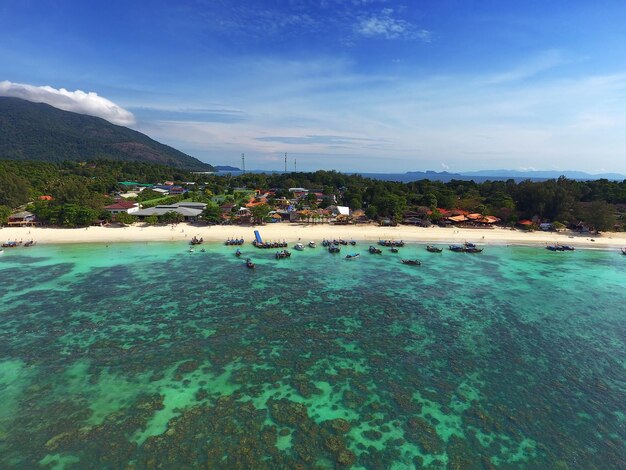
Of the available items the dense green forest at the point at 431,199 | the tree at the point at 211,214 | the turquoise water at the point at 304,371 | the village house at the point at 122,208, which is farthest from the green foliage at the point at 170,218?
the turquoise water at the point at 304,371

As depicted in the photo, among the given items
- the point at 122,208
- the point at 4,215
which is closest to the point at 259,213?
the point at 122,208

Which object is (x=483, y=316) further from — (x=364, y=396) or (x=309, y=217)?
(x=309, y=217)

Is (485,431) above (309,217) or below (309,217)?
below

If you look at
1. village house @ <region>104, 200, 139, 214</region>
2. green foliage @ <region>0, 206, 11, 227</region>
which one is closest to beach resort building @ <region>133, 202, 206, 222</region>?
village house @ <region>104, 200, 139, 214</region>

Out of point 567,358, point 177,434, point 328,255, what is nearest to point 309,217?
point 328,255

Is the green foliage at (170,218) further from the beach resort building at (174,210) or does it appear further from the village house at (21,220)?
the village house at (21,220)

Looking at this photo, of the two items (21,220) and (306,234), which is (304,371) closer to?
(306,234)
